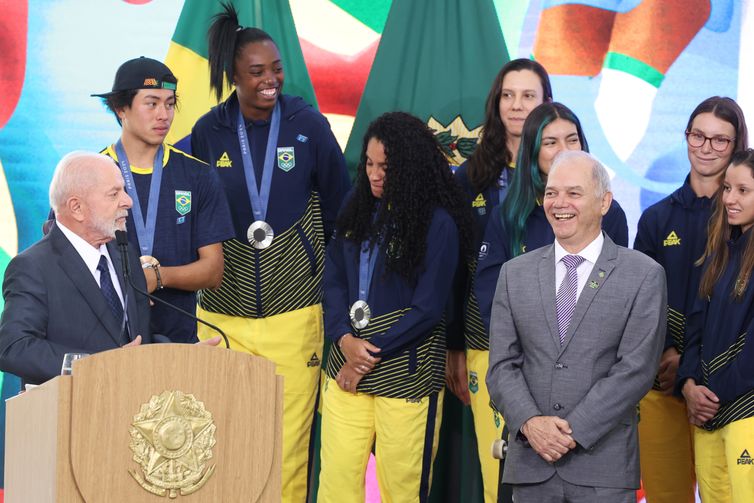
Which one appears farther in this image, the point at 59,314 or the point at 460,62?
the point at 460,62

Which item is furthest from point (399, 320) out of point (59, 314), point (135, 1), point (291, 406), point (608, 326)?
point (135, 1)

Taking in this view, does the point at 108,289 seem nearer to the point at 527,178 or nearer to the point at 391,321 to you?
the point at 391,321

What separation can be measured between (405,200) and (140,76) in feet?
3.71

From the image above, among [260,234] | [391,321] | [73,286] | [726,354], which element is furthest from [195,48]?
[726,354]

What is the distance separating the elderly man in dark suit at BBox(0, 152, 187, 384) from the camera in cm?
309

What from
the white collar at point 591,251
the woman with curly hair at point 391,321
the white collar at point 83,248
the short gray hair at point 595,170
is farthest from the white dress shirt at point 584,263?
the white collar at point 83,248

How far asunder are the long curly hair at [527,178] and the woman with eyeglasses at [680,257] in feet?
1.70

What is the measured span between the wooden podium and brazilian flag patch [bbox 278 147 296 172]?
208cm

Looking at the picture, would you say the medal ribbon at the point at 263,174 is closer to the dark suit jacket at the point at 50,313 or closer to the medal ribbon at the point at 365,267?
the medal ribbon at the point at 365,267

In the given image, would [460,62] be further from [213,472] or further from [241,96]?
[213,472]

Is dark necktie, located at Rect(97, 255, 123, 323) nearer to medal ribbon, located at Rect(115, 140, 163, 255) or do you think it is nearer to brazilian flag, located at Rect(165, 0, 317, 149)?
medal ribbon, located at Rect(115, 140, 163, 255)

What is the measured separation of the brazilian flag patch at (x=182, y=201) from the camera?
164 inches

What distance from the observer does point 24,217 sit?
16.8 feet

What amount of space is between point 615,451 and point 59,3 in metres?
3.33
